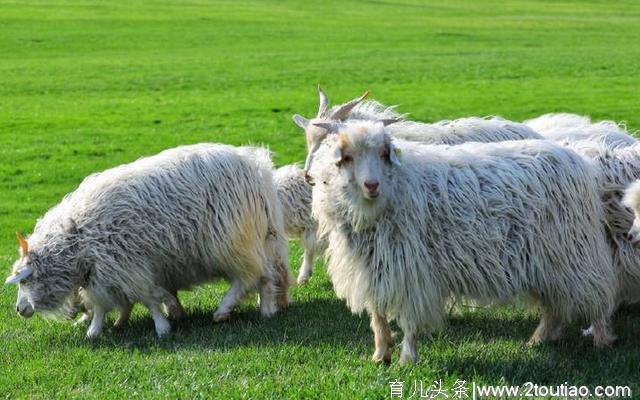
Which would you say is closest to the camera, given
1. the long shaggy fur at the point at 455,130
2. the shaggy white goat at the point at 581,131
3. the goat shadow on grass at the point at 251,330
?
the goat shadow on grass at the point at 251,330

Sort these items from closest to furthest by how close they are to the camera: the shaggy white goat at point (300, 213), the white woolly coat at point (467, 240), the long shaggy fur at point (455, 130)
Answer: the white woolly coat at point (467, 240)
the long shaggy fur at point (455, 130)
the shaggy white goat at point (300, 213)

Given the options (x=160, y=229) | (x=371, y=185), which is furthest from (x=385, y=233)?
(x=160, y=229)

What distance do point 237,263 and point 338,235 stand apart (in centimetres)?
150

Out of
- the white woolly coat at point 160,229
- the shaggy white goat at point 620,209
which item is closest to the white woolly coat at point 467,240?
the shaggy white goat at point 620,209

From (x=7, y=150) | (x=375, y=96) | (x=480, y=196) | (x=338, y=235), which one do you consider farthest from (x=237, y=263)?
(x=375, y=96)

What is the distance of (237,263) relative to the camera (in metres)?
7.58

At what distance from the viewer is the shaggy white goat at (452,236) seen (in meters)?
6.07

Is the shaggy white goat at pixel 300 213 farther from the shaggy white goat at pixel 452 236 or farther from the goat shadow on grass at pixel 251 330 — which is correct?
the shaggy white goat at pixel 452 236

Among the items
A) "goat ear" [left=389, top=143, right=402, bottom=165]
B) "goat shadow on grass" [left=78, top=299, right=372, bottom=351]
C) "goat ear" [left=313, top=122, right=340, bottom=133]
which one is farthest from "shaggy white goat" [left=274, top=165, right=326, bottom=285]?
"goat ear" [left=389, top=143, right=402, bottom=165]

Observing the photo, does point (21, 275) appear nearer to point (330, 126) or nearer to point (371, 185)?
point (330, 126)

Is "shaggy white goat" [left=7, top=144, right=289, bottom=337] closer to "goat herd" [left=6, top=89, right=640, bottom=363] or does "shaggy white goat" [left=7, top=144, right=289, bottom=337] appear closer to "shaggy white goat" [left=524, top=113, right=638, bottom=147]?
"goat herd" [left=6, top=89, right=640, bottom=363]

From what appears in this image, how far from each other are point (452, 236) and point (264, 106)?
19402 millimetres

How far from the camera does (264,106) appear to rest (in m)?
25.2

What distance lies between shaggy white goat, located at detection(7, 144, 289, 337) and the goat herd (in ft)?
0.03
